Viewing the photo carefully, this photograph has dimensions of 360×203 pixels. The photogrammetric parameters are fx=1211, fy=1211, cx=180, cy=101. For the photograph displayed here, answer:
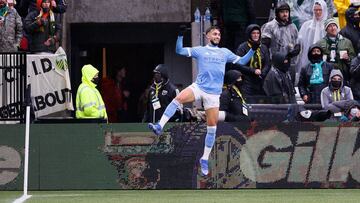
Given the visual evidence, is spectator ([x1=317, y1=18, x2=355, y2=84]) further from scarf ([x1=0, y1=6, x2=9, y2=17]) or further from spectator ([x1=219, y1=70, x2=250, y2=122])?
scarf ([x1=0, y1=6, x2=9, y2=17])

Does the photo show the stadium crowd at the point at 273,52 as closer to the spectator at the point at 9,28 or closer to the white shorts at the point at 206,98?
the spectator at the point at 9,28

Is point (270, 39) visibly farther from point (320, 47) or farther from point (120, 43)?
point (120, 43)

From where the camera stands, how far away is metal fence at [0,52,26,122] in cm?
2322

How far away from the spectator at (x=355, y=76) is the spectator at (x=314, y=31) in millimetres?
1263

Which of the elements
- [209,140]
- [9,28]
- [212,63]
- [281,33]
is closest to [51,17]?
[9,28]

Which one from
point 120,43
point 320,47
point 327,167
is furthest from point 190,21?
point 327,167

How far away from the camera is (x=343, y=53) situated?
79.7 ft

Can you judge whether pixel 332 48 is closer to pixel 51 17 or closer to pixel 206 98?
pixel 206 98

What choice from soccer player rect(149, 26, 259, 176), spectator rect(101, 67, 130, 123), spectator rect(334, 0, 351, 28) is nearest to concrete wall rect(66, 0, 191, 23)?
spectator rect(101, 67, 130, 123)

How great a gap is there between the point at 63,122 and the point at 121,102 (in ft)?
13.6

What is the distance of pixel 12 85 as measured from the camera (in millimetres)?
23297

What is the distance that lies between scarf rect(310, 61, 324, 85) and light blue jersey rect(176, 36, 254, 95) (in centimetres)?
276

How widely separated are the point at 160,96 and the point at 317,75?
124 inches

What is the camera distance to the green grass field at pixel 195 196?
1944 centimetres
